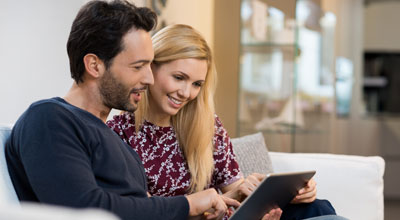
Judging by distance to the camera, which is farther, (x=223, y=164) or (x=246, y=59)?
(x=246, y=59)

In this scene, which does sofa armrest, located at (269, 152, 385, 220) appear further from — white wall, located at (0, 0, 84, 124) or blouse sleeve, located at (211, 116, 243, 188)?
Answer: white wall, located at (0, 0, 84, 124)

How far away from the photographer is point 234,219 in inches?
55.1

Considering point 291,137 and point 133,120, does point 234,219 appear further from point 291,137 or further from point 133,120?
point 291,137

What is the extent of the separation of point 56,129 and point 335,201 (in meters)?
1.43

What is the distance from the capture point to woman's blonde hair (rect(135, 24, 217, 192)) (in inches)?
68.7

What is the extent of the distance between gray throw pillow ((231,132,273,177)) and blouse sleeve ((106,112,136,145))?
0.56 metres

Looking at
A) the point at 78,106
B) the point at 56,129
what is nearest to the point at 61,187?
the point at 56,129

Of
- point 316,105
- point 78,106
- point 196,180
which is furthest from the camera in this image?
point 316,105

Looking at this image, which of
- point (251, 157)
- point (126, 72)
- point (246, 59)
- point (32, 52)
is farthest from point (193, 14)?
point (126, 72)

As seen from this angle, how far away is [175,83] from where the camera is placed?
5.67 ft

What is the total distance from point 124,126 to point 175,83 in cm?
21

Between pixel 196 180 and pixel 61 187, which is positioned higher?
pixel 61 187

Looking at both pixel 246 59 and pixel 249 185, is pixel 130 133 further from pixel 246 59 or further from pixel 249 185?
pixel 246 59

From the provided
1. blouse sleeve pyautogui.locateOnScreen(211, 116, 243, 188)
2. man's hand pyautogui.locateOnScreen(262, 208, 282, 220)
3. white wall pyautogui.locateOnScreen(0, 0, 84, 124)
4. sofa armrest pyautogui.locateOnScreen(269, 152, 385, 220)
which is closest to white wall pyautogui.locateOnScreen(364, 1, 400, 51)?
sofa armrest pyautogui.locateOnScreen(269, 152, 385, 220)
